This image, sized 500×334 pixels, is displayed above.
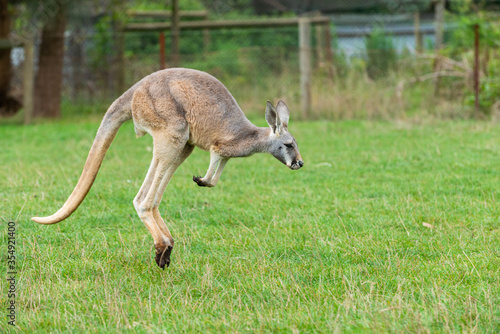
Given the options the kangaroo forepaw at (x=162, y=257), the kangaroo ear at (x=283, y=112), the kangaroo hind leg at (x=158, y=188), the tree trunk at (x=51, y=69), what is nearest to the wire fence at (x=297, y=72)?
the tree trunk at (x=51, y=69)

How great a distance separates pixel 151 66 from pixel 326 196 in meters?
8.17

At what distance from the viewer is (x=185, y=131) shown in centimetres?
436

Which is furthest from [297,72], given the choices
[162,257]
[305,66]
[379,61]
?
[162,257]

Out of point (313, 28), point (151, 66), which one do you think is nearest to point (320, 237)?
point (151, 66)

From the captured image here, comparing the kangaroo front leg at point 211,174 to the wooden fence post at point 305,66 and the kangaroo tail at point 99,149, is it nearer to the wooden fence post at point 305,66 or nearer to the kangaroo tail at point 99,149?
the kangaroo tail at point 99,149

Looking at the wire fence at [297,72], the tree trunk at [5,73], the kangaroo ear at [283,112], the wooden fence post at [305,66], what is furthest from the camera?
the tree trunk at [5,73]

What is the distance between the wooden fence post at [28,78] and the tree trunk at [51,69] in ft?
2.85

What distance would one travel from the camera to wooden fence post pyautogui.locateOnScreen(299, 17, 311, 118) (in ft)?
40.1

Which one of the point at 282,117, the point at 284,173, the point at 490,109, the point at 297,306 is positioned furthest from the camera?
the point at 490,109

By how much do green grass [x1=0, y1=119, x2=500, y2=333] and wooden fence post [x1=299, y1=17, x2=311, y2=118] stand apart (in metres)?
3.97

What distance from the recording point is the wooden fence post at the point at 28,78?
11.9m

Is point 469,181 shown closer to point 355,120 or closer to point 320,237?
point 320,237

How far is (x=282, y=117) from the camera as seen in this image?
14.6 ft

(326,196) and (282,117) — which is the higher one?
(282,117)
